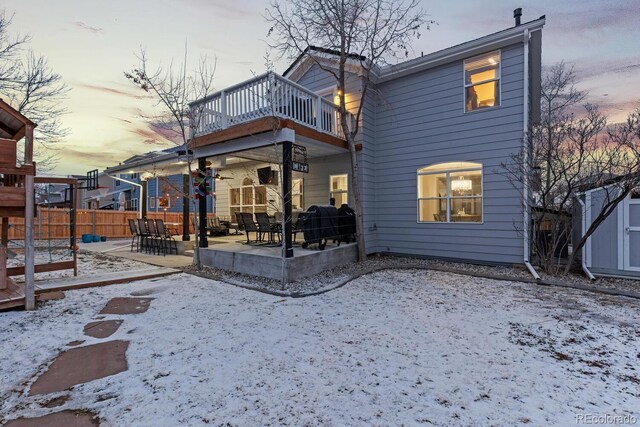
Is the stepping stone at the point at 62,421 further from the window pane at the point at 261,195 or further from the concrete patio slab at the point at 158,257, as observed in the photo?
the window pane at the point at 261,195

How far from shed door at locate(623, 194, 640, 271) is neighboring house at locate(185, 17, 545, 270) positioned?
64.6 inches

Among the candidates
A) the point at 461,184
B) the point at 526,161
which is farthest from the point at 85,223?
the point at 526,161

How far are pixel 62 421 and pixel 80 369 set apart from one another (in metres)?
0.81

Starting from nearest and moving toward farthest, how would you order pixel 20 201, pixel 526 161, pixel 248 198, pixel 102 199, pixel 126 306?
1. pixel 20 201
2. pixel 126 306
3. pixel 526 161
4. pixel 248 198
5. pixel 102 199

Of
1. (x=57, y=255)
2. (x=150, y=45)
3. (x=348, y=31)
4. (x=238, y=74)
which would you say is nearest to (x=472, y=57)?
(x=348, y=31)

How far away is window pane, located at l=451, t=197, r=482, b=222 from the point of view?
748cm

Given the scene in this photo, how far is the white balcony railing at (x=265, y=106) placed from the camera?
6.12 meters

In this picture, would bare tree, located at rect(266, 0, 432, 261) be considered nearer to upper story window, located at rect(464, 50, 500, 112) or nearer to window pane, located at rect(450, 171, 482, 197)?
upper story window, located at rect(464, 50, 500, 112)

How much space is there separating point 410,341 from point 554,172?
17.0 ft

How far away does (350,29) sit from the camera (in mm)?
7145

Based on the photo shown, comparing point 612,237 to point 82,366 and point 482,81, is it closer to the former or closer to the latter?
point 482,81

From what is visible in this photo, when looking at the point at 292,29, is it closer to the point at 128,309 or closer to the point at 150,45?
the point at 150,45

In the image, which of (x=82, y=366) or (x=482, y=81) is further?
(x=482, y=81)

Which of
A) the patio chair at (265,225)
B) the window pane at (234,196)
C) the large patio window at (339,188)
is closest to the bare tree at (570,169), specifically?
the large patio window at (339,188)
